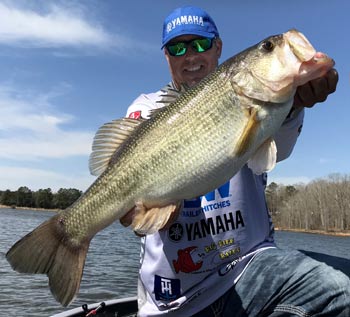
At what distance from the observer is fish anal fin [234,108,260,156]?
273 cm

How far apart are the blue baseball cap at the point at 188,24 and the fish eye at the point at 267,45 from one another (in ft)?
4.35

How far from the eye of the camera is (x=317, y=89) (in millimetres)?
2900

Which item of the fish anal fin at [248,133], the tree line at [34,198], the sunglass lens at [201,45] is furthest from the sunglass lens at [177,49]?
the tree line at [34,198]

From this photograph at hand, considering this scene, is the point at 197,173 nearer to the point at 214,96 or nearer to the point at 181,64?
the point at 214,96

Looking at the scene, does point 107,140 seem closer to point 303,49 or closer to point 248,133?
point 248,133

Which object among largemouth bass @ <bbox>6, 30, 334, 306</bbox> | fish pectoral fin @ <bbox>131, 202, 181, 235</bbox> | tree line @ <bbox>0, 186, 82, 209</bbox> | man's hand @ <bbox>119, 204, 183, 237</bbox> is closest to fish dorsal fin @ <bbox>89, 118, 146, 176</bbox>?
largemouth bass @ <bbox>6, 30, 334, 306</bbox>

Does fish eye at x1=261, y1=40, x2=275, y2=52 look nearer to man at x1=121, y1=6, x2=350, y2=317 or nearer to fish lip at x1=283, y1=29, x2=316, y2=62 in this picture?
fish lip at x1=283, y1=29, x2=316, y2=62

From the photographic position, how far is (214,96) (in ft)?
9.62

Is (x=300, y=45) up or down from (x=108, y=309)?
up

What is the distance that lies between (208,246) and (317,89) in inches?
62.8

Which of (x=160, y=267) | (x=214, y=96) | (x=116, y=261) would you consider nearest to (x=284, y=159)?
(x=214, y=96)

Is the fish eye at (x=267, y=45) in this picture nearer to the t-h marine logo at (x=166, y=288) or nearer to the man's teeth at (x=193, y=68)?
the man's teeth at (x=193, y=68)

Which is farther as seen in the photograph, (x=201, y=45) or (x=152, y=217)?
(x=201, y=45)

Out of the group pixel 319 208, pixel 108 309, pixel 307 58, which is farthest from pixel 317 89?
pixel 319 208
